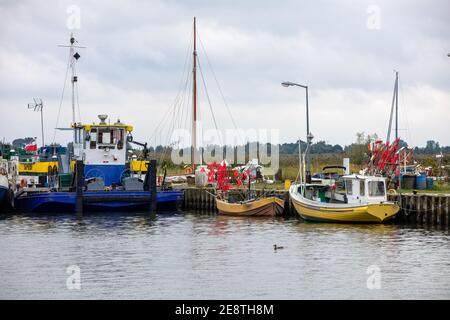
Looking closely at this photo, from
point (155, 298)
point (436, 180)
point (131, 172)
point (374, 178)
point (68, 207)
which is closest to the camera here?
point (155, 298)

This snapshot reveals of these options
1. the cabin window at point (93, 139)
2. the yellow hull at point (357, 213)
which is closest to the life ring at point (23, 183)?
the cabin window at point (93, 139)

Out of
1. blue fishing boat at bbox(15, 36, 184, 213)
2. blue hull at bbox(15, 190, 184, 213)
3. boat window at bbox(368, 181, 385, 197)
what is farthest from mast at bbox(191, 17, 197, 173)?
boat window at bbox(368, 181, 385, 197)

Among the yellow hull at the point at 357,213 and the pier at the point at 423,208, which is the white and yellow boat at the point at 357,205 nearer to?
the yellow hull at the point at 357,213

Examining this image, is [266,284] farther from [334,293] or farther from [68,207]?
[68,207]

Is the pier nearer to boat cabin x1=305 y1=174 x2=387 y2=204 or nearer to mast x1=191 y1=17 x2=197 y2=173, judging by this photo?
boat cabin x1=305 y1=174 x2=387 y2=204

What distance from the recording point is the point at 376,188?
156 ft

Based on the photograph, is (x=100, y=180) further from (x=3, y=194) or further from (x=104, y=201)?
(x=3, y=194)

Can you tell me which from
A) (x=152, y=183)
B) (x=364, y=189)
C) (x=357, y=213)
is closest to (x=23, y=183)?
(x=152, y=183)

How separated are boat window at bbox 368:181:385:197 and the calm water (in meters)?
1.94

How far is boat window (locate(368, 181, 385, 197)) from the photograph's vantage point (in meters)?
47.5

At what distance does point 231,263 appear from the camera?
32.8 m

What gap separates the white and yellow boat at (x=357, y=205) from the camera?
4700cm

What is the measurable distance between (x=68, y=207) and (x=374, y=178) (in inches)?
849
